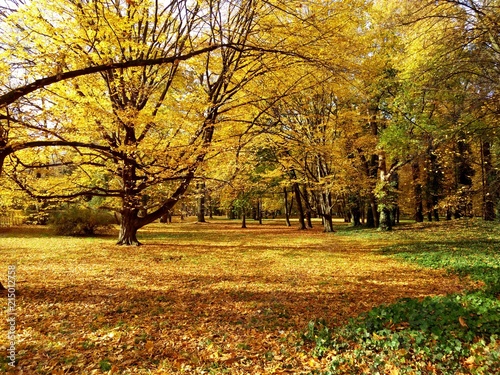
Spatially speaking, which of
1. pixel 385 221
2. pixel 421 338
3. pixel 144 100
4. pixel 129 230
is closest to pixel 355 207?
pixel 385 221

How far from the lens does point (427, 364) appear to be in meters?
3.32

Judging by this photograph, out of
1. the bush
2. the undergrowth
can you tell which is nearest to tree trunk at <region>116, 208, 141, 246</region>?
the bush

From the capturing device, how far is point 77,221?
58.1 feet

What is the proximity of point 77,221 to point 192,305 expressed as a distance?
14834 millimetres

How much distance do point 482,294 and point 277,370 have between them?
11.6 feet

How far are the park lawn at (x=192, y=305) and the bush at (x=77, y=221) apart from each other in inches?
269

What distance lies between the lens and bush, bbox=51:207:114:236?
17609mm

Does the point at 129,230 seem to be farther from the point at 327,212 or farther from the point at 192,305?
the point at 327,212

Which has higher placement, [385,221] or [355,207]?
[355,207]

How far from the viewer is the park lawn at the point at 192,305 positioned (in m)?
3.72

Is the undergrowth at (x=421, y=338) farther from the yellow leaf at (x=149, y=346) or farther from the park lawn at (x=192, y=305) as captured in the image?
→ the yellow leaf at (x=149, y=346)

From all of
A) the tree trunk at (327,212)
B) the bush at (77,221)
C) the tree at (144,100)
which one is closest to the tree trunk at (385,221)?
the tree trunk at (327,212)

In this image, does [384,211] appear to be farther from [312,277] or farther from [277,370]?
[277,370]

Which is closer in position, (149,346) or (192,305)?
(149,346)
